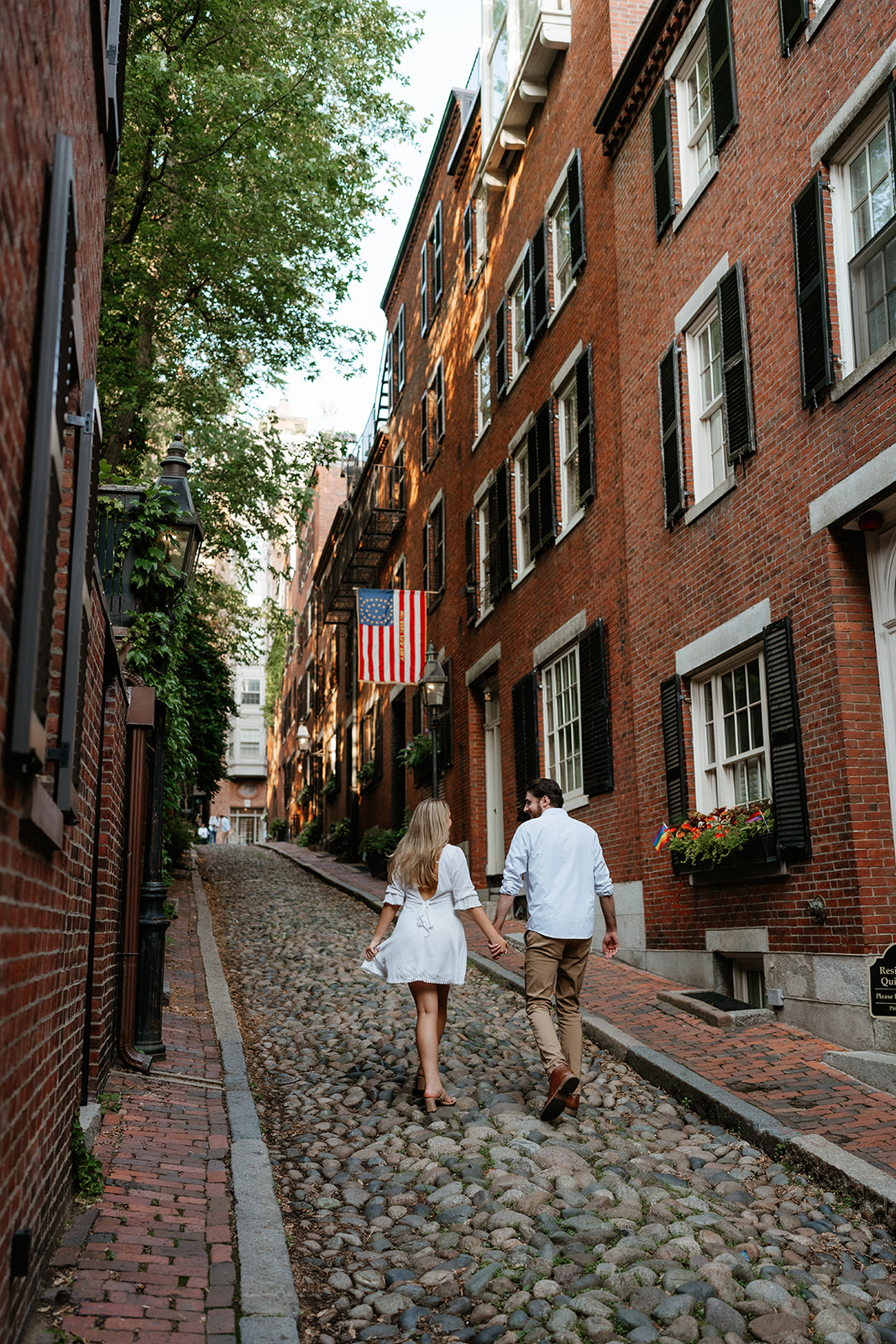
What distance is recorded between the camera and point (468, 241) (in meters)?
20.5

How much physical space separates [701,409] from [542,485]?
4426 mm

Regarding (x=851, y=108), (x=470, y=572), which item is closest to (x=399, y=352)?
(x=470, y=572)

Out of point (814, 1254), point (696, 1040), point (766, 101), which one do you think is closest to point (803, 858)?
point (696, 1040)

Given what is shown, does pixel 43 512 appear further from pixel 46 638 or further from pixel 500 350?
pixel 500 350

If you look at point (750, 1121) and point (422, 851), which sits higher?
point (422, 851)

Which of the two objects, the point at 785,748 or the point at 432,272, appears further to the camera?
the point at 432,272

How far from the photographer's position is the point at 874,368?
303 inches

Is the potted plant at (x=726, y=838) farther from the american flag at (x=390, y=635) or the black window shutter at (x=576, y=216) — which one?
the american flag at (x=390, y=635)

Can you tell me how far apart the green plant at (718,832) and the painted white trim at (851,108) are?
4738 mm

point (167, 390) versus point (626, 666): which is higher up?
point (167, 390)

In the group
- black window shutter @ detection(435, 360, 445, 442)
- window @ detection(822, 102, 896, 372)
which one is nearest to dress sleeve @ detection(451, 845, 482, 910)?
window @ detection(822, 102, 896, 372)

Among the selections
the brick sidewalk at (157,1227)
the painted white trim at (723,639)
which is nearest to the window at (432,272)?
the painted white trim at (723,639)

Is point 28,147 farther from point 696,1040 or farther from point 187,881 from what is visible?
point 187,881

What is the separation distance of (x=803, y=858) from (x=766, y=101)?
5.93 meters
